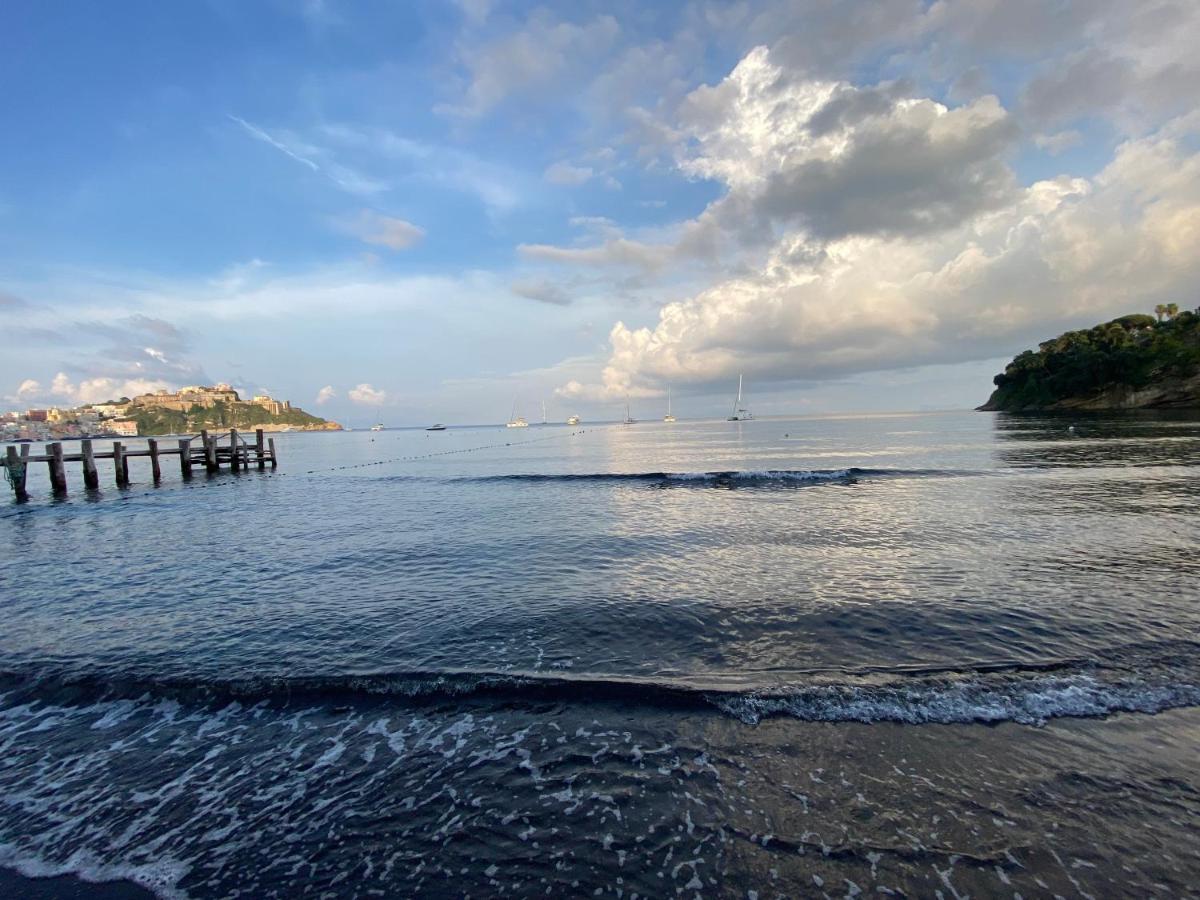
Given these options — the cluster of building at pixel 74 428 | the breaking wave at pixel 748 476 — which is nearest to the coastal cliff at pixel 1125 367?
the breaking wave at pixel 748 476

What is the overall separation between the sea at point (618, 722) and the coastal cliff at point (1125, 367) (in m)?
110

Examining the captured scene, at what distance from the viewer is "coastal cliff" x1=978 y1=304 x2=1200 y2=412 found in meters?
88.6

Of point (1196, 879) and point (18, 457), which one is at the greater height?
point (18, 457)

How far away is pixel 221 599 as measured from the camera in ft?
36.9

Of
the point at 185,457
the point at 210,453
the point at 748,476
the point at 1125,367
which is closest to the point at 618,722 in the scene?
the point at 748,476

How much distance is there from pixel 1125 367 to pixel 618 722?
429 feet

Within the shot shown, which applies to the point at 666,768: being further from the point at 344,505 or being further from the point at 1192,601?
the point at 344,505

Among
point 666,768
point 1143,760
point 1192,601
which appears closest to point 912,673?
point 1143,760

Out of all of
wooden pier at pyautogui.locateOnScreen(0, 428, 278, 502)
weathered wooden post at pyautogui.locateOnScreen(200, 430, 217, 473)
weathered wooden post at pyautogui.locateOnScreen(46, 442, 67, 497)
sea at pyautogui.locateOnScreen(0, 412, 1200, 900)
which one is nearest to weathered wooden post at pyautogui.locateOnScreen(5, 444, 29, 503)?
wooden pier at pyautogui.locateOnScreen(0, 428, 278, 502)

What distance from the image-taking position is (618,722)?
6.10 metres

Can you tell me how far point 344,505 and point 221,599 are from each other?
15920mm

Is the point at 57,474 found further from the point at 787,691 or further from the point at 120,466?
the point at 787,691

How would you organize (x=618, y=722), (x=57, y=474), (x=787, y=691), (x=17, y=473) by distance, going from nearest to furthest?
(x=618, y=722), (x=787, y=691), (x=17, y=473), (x=57, y=474)

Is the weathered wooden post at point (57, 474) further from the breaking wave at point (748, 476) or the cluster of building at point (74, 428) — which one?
the cluster of building at point (74, 428)
